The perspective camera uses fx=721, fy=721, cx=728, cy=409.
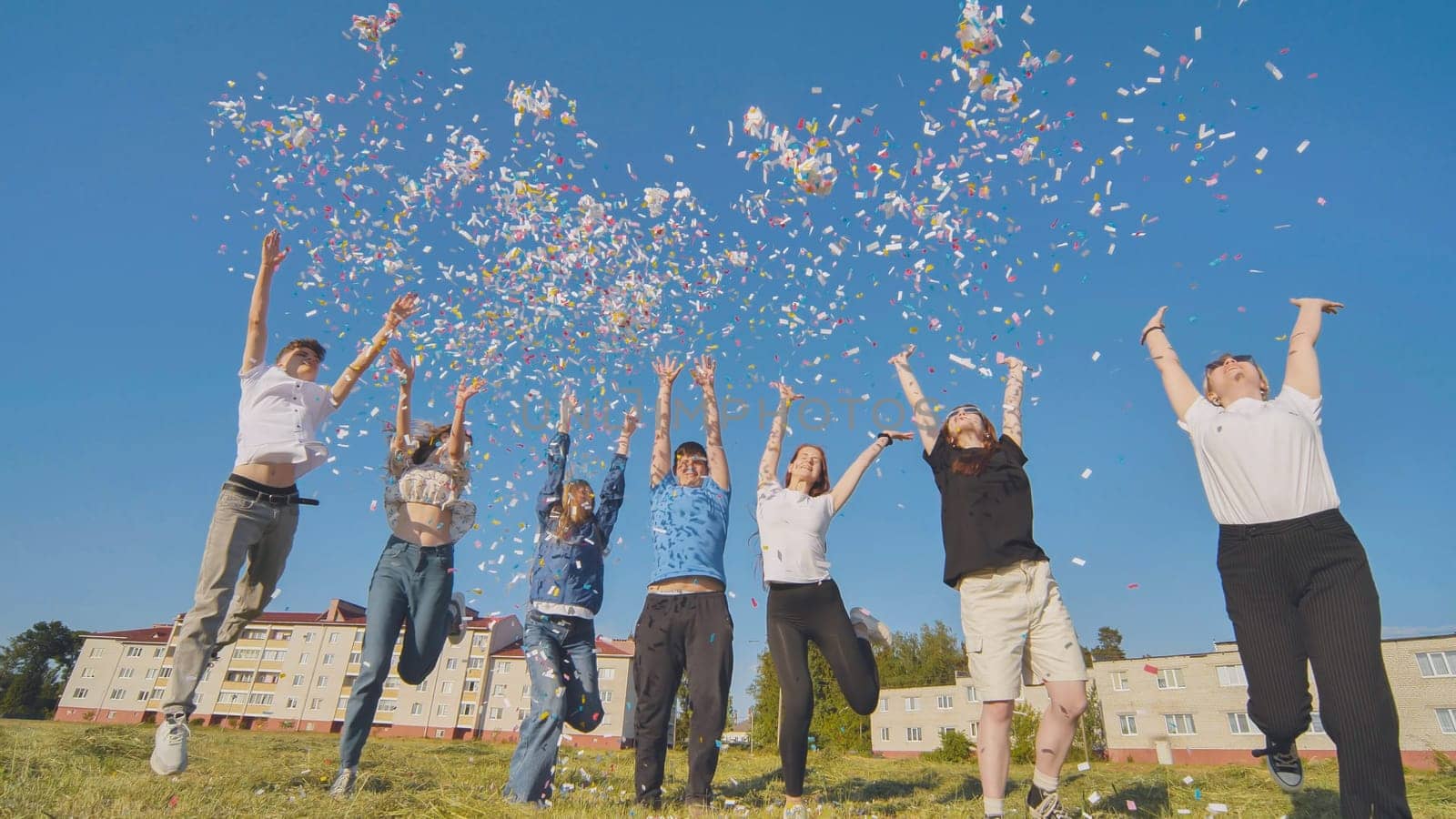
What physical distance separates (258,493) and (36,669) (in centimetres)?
10081

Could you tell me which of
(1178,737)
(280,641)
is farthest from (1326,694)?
(280,641)

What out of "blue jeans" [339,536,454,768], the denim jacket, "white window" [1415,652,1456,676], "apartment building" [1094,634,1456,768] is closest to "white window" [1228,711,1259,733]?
"apartment building" [1094,634,1456,768]

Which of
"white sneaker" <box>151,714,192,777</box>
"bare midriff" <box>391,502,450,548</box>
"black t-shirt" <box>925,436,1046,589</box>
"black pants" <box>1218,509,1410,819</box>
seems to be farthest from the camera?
"bare midriff" <box>391,502,450,548</box>

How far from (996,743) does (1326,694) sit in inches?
60.8

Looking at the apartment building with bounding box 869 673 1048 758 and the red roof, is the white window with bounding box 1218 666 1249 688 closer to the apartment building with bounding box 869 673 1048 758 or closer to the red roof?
the apartment building with bounding box 869 673 1048 758

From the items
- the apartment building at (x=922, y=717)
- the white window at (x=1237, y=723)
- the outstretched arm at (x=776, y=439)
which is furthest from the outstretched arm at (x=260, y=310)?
the apartment building at (x=922, y=717)

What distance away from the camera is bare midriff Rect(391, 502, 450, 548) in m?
5.33

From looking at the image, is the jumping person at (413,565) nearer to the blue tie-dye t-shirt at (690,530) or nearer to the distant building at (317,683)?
the blue tie-dye t-shirt at (690,530)

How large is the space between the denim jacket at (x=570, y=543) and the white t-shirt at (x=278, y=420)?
1.79 m

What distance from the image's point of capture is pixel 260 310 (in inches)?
183

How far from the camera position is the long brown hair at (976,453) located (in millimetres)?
4574

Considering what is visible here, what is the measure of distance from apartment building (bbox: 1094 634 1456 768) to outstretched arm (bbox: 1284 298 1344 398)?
35480 mm

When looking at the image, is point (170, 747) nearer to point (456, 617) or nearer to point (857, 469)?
point (456, 617)

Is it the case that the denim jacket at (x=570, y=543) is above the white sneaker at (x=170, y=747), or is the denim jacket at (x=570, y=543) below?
above
